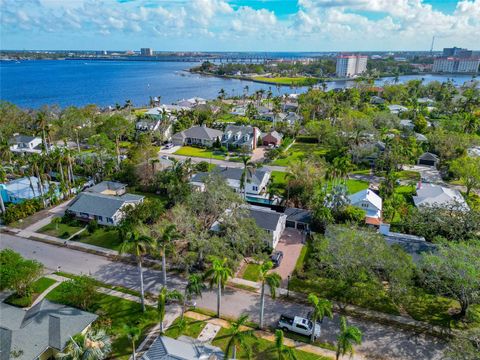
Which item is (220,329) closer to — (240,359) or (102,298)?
(240,359)

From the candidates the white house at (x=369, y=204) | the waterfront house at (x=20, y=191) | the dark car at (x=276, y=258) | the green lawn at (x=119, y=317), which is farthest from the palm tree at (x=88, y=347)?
the white house at (x=369, y=204)

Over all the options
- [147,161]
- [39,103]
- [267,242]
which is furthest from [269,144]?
[39,103]

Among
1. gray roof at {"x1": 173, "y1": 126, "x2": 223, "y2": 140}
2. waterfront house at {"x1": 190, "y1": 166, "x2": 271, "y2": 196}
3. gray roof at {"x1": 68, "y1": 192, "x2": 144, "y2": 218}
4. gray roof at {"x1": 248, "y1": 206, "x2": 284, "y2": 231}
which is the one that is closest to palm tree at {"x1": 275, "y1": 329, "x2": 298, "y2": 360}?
gray roof at {"x1": 248, "y1": 206, "x2": 284, "y2": 231}

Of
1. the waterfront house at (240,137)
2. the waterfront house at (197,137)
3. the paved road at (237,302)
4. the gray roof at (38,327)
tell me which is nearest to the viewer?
the gray roof at (38,327)

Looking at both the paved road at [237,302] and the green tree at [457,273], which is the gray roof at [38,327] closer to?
the paved road at [237,302]

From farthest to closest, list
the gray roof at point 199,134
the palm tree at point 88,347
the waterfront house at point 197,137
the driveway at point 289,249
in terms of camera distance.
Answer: the gray roof at point 199,134 → the waterfront house at point 197,137 → the driveway at point 289,249 → the palm tree at point 88,347

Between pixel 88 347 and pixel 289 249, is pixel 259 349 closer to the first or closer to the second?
pixel 88 347
